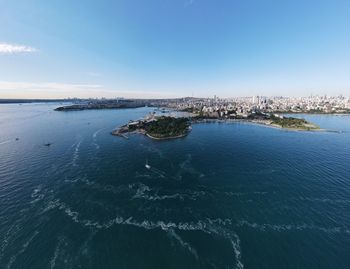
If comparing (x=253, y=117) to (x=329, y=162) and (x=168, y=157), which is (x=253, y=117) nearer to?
(x=329, y=162)

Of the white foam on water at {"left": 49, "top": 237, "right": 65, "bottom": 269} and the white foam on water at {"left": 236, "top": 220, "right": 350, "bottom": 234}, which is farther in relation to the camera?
the white foam on water at {"left": 236, "top": 220, "right": 350, "bottom": 234}

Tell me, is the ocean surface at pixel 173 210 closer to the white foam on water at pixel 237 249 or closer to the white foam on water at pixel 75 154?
the white foam on water at pixel 237 249

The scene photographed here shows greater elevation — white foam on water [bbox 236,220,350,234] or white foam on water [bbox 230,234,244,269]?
white foam on water [bbox 236,220,350,234]

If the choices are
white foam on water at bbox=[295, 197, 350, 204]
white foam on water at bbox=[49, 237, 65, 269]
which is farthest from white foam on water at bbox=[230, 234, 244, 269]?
white foam on water at bbox=[49, 237, 65, 269]

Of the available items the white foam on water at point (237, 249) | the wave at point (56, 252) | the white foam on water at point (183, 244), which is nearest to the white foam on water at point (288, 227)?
the white foam on water at point (237, 249)

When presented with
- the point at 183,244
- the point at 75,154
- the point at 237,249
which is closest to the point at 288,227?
the point at 237,249

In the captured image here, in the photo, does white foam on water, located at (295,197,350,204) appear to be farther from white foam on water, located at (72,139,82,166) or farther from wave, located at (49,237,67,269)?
white foam on water, located at (72,139,82,166)

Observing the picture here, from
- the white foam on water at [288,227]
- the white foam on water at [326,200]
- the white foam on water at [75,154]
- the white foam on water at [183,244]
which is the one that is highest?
the white foam on water at [75,154]

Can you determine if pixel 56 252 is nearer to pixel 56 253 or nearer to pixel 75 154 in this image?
pixel 56 253

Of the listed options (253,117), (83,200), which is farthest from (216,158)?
(253,117)
